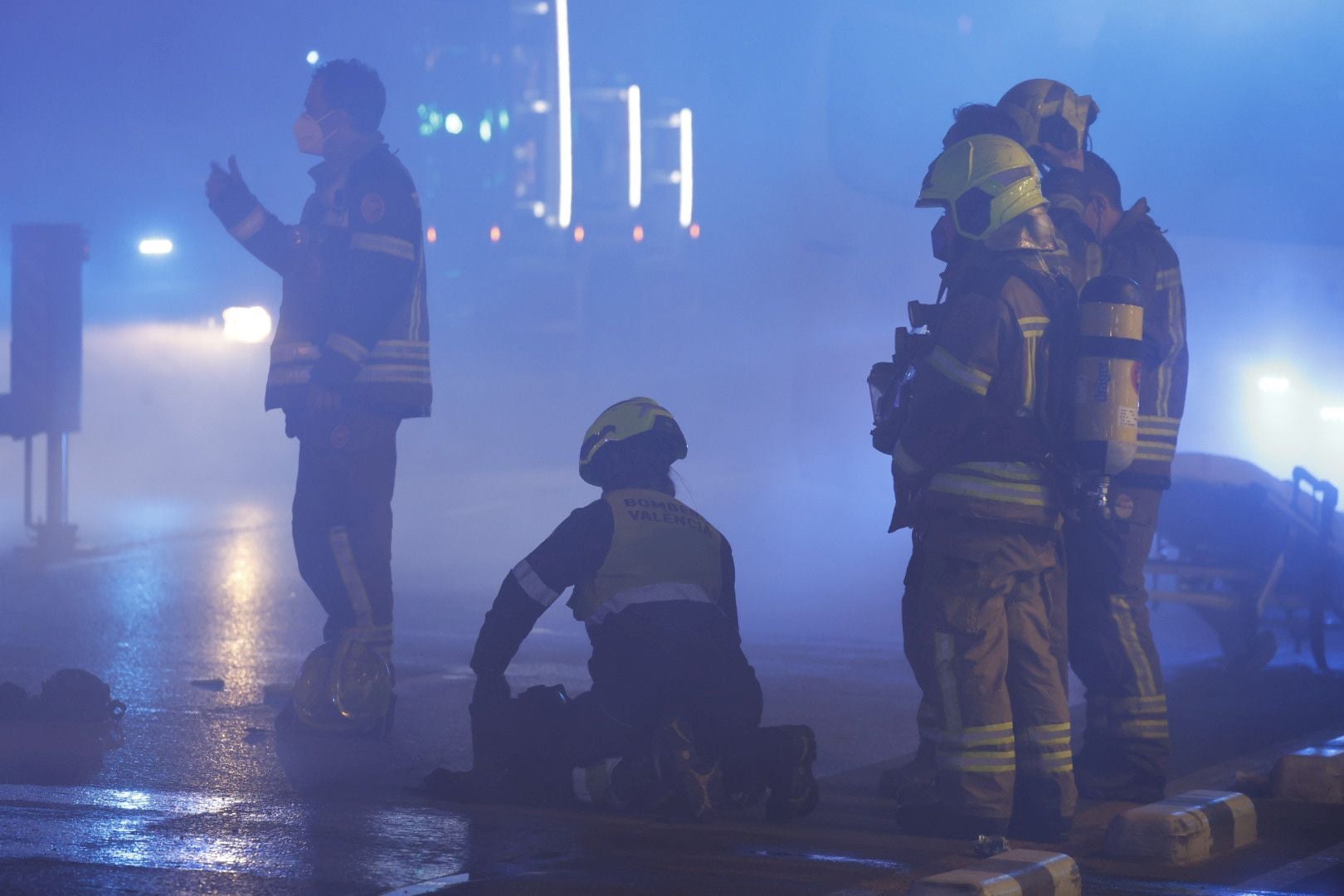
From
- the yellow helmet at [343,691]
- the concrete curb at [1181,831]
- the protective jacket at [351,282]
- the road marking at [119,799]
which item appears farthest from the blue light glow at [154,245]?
the concrete curb at [1181,831]

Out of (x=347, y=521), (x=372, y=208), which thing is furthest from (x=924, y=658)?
(x=372, y=208)

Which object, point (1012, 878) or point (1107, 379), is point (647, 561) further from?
point (1012, 878)

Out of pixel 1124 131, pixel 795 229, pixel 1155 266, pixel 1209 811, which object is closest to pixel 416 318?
pixel 1155 266

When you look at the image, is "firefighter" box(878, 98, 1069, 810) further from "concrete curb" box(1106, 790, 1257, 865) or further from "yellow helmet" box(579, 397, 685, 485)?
"yellow helmet" box(579, 397, 685, 485)

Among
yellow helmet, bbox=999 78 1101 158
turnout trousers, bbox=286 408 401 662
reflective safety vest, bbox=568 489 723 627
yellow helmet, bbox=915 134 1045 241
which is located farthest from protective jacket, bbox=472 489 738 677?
yellow helmet, bbox=999 78 1101 158

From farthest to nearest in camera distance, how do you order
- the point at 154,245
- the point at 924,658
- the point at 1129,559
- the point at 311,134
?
the point at 154,245 → the point at 311,134 → the point at 1129,559 → the point at 924,658

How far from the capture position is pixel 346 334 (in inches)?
235

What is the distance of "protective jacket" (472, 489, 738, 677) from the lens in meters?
4.54

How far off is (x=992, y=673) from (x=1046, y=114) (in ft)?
6.40

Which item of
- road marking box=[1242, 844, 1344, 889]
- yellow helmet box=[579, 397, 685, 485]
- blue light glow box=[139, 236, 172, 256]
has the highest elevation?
blue light glow box=[139, 236, 172, 256]

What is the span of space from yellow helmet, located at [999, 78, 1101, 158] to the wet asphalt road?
2.11 metres

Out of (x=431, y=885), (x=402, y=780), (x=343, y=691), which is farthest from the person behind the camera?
(x=343, y=691)

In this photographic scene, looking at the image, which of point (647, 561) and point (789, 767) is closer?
point (789, 767)

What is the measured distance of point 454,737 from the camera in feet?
18.6
